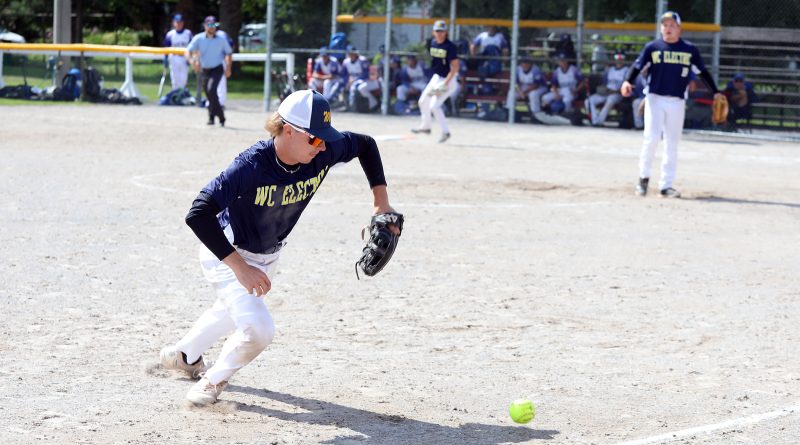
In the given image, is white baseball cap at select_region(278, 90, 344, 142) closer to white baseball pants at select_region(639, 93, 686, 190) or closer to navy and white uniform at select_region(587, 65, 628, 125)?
white baseball pants at select_region(639, 93, 686, 190)

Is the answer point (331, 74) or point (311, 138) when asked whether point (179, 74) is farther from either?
point (311, 138)

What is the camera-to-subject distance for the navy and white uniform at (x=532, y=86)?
1080 inches

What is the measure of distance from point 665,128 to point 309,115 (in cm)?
1019

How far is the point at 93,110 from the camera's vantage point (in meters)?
27.4

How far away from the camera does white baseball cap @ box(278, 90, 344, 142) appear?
19.1ft

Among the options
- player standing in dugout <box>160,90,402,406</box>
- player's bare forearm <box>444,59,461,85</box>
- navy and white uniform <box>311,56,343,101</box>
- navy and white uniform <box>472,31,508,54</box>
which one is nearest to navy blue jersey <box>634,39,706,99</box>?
player's bare forearm <box>444,59,461,85</box>

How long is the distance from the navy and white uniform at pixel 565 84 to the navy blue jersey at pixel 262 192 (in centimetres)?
2125

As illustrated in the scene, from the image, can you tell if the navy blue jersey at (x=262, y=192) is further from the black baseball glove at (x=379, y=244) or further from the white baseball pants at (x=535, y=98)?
the white baseball pants at (x=535, y=98)

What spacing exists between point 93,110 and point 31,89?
471cm

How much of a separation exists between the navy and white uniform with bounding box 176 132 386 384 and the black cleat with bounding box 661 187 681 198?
938 cm

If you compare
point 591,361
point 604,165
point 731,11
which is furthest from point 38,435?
point 731,11

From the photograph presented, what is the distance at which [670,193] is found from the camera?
49.5 feet

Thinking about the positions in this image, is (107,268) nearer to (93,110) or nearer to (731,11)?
(93,110)

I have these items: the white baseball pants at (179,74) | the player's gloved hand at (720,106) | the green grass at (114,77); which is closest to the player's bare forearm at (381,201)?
the player's gloved hand at (720,106)
